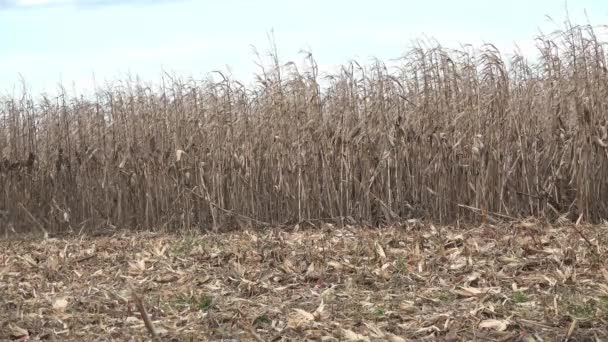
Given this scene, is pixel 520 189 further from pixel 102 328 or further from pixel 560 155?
pixel 102 328

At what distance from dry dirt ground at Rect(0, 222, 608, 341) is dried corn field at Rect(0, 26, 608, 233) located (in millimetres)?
906

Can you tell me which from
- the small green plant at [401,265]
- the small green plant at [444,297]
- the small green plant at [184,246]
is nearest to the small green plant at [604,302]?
the small green plant at [444,297]

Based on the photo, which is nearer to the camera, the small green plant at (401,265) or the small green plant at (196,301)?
the small green plant at (196,301)

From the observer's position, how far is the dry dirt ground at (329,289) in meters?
3.25

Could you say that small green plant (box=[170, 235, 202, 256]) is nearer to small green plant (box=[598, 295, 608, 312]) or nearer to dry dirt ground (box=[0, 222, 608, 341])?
dry dirt ground (box=[0, 222, 608, 341])

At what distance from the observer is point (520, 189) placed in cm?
668

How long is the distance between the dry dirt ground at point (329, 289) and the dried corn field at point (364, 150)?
91 centimetres

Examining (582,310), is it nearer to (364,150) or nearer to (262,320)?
(262,320)

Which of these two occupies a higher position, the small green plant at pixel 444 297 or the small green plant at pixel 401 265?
the small green plant at pixel 401 265

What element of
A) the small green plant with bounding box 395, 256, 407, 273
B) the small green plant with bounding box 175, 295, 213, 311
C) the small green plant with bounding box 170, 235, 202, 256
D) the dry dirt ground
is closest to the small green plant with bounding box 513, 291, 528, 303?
the dry dirt ground

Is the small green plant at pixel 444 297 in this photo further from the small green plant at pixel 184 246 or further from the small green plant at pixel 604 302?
the small green plant at pixel 184 246

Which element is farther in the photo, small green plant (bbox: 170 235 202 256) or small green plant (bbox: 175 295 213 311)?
small green plant (bbox: 170 235 202 256)

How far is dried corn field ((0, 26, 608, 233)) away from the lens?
6625mm

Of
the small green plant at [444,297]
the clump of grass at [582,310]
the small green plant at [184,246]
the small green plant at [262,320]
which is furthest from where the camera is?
the small green plant at [184,246]
